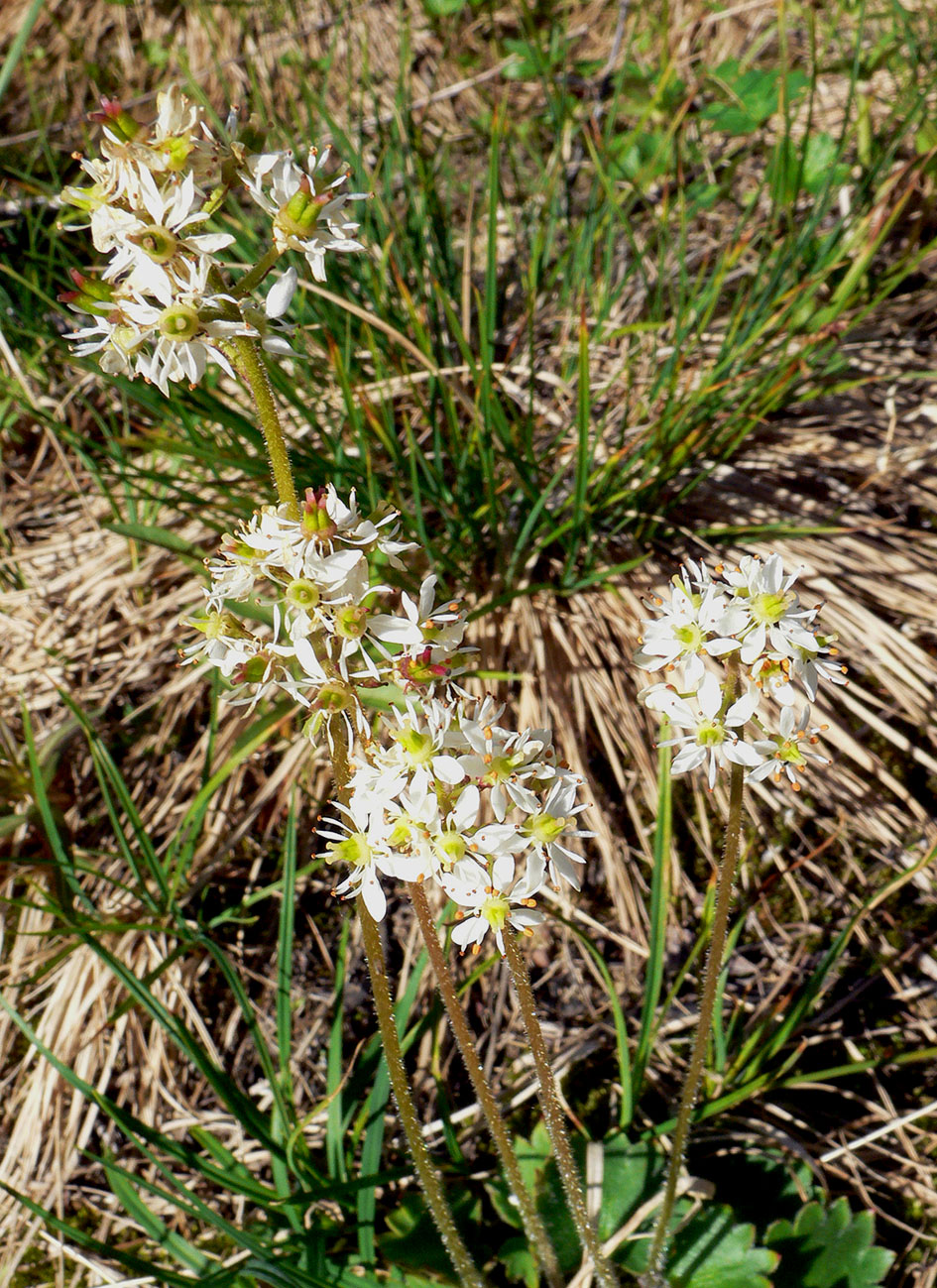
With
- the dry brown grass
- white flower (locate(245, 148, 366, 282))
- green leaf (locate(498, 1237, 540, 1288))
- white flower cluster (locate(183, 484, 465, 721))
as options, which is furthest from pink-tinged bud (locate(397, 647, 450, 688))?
green leaf (locate(498, 1237, 540, 1288))

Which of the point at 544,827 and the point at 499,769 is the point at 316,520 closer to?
the point at 499,769

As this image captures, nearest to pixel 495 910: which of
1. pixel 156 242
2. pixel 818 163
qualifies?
pixel 156 242

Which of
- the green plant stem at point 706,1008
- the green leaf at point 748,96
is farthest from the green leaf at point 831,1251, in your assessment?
the green leaf at point 748,96

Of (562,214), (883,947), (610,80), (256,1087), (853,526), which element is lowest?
A: (256,1087)

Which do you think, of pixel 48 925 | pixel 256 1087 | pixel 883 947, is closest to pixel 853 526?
pixel 883 947

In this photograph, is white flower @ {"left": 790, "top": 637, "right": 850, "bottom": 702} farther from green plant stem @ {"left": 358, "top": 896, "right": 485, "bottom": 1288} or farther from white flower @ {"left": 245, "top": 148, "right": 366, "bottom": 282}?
white flower @ {"left": 245, "top": 148, "right": 366, "bottom": 282}

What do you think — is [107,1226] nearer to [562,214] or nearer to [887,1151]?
[887,1151]
